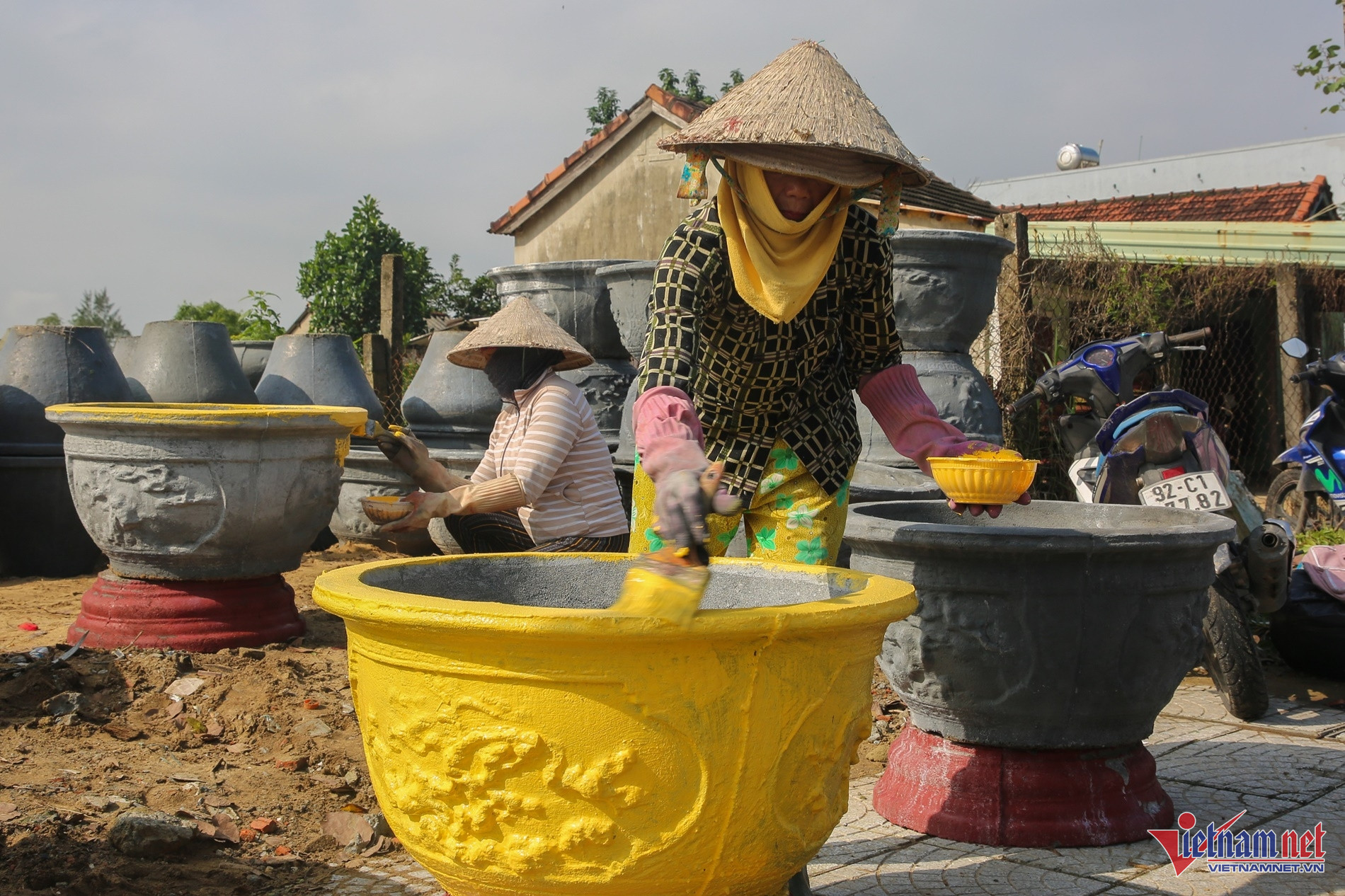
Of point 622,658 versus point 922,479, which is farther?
point 922,479

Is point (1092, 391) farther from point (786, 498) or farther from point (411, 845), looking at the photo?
point (411, 845)

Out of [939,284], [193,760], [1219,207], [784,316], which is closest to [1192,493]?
[939,284]

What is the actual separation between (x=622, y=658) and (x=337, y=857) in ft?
5.35

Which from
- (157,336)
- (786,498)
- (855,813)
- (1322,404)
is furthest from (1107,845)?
(157,336)

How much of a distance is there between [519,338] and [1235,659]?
2826 millimetres

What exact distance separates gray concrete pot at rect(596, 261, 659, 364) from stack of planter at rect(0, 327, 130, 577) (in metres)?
2.91

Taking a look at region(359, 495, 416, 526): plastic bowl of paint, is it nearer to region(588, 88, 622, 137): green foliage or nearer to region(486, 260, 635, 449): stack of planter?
region(486, 260, 635, 449): stack of planter

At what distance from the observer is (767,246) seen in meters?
2.47

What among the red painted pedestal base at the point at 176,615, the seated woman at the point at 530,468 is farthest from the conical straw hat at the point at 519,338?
the red painted pedestal base at the point at 176,615

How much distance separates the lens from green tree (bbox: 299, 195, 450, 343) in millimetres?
17062

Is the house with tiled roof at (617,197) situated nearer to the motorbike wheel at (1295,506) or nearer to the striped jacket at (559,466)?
the motorbike wheel at (1295,506)

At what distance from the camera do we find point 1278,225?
1052 cm

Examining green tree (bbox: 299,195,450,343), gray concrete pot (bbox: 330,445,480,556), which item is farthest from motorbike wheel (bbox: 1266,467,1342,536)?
green tree (bbox: 299,195,450,343)

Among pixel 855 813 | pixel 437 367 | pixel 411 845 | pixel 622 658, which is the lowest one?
pixel 855 813
